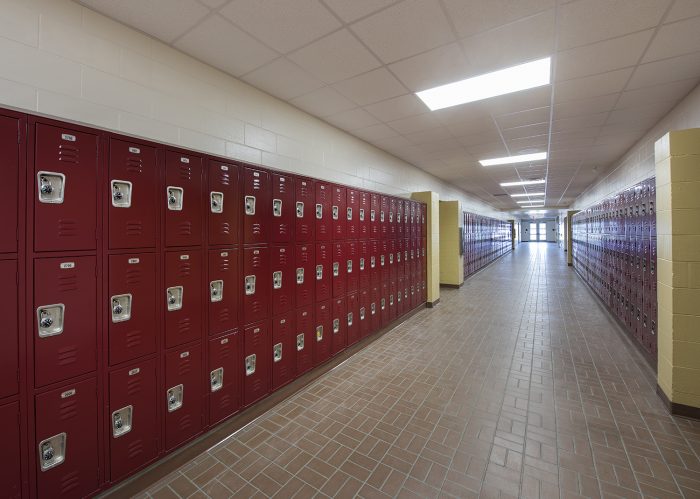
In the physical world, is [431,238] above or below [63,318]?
above

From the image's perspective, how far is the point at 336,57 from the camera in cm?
251

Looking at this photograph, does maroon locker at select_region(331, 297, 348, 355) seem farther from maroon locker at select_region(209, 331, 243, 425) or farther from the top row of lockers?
maroon locker at select_region(209, 331, 243, 425)

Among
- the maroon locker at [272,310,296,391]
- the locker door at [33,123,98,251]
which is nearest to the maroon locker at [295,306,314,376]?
the maroon locker at [272,310,296,391]

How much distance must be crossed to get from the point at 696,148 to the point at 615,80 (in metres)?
0.99

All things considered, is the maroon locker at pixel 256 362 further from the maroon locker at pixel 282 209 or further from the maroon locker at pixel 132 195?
the maroon locker at pixel 132 195

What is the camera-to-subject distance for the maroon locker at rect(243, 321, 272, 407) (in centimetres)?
250

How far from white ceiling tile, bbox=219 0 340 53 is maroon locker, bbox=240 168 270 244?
A: 1.00m

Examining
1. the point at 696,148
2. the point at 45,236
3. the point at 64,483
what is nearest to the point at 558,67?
the point at 696,148

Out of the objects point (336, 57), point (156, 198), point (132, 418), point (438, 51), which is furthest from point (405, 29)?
point (132, 418)

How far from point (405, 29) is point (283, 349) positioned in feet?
9.28

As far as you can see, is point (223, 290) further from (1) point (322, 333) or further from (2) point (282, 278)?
(1) point (322, 333)

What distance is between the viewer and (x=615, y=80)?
293 cm

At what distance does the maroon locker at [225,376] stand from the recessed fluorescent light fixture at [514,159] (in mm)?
5957

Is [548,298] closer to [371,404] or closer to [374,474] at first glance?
[371,404]
